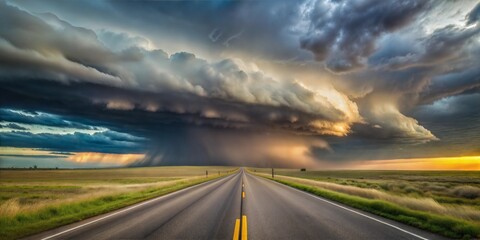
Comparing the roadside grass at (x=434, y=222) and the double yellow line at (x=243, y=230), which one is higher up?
the roadside grass at (x=434, y=222)

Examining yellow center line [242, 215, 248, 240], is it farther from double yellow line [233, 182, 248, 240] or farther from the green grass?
the green grass

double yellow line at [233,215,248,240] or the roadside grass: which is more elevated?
the roadside grass

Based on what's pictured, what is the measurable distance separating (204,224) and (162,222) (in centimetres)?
152

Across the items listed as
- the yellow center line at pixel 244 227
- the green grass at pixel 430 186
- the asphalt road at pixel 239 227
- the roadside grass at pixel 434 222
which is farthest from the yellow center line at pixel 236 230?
the green grass at pixel 430 186

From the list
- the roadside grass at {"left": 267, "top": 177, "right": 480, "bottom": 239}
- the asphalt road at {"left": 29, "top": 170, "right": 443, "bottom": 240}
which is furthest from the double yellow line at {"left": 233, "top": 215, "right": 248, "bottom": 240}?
the roadside grass at {"left": 267, "top": 177, "right": 480, "bottom": 239}

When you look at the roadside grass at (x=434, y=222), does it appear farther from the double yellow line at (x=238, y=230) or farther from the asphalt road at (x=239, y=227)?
the double yellow line at (x=238, y=230)

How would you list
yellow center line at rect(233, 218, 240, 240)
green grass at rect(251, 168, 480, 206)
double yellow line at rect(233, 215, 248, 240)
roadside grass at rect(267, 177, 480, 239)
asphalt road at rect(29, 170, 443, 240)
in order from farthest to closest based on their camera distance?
green grass at rect(251, 168, 480, 206)
roadside grass at rect(267, 177, 480, 239)
asphalt road at rect(29, 170, 443, 240)
yellow center line at rect(233, 218, 240, 240)
double yellow line at rect(233, 215, 248, 240)

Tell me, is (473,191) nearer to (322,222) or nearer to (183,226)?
(322,222)

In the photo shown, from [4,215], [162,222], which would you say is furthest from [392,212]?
[4,215]

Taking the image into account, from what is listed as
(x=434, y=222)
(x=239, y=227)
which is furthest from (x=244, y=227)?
(x=434, y=222)

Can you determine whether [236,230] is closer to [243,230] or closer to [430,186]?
[243,230]

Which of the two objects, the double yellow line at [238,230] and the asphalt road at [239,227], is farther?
the asphalt road at [239,227]

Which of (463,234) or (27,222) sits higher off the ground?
(463,234)

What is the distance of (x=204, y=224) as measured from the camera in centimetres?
908
